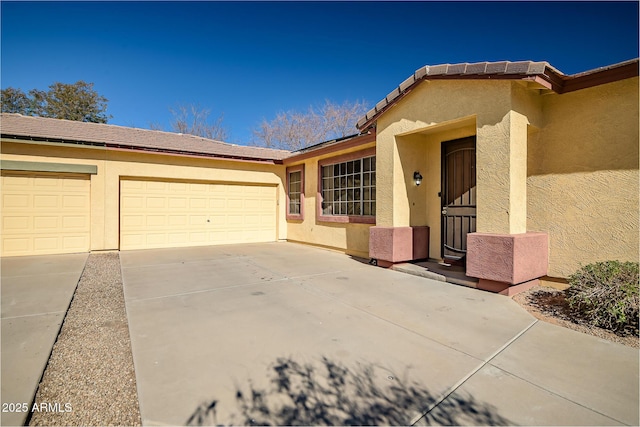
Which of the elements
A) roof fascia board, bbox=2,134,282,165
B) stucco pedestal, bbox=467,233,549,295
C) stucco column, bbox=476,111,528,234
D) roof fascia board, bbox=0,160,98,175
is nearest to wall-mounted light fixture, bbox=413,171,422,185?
stucco column, bbox=476,111,528,234

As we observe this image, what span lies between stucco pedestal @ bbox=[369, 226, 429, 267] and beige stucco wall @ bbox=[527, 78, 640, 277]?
2.27 m

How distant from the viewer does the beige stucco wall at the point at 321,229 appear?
877 cm

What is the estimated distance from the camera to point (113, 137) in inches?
387

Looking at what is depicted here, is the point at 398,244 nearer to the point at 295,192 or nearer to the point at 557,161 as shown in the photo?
the point at 557,161

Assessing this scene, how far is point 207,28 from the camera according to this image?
11.8m

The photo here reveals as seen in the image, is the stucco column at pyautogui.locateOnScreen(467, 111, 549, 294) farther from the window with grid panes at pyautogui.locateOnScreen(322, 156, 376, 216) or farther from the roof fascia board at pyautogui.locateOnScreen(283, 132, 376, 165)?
the window with grid panes at pyautogui.locateOnScreen(322, 156, 376, 216)

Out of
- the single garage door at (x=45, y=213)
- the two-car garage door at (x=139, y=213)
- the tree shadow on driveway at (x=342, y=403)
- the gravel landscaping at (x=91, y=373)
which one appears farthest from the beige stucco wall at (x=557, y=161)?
the single garage door at (x=45, y=213)

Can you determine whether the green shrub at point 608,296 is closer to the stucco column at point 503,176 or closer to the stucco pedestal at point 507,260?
the stucco pedestal at point 507,260

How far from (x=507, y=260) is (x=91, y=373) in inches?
214

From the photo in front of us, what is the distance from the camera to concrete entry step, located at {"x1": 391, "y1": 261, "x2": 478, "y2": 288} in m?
5.68

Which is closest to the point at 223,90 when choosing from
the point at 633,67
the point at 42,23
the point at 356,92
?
the point at 356,92

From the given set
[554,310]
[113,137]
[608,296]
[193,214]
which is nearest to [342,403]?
[608,296]

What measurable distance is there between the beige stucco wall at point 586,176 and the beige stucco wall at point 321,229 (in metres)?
3.87

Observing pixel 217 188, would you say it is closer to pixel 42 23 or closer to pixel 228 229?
pixel 228 229
